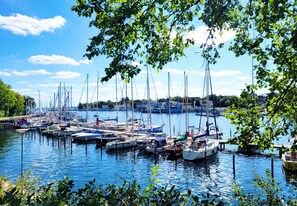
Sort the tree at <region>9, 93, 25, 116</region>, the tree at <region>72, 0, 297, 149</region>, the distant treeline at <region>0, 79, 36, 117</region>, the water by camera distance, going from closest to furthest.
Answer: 1. the tree at <region>72, 0, 297, 149</region>
2. the water
3. the distant treeline at <region>0, 79, 36, 117</region>
4. the tree at <region>9, 93, 25, 116</region>

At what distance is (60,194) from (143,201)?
1.47 m

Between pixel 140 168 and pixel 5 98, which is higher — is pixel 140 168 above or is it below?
below

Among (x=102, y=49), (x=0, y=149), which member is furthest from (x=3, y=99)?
(x=102, y=49)

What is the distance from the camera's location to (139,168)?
104 ft

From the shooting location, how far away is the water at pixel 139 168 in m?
25.6

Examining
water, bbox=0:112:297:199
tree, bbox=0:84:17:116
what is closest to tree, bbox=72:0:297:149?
water, bbox=0:112:297:199

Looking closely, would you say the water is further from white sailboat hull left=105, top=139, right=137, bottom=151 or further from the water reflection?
white sailboat hull left=105, top=139, right=137, bottom=151

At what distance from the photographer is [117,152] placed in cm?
4169

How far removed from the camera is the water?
1007 inches

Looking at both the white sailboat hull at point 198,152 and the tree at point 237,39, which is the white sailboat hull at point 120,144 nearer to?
the white sailboat hull at point 198,152

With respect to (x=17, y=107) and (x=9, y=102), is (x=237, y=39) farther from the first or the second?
(x=17, y=107)

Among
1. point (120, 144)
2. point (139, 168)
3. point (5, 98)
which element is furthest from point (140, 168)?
point (5, 98)

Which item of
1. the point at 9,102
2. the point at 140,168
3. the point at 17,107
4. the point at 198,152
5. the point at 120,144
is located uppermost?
the point at 9,102

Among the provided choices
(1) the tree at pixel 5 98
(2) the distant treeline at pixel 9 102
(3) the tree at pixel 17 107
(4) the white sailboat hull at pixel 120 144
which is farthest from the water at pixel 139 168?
(3) the tree at pixel 17 107
